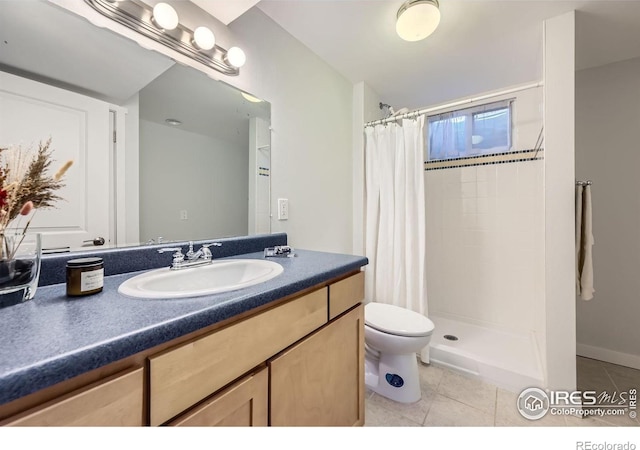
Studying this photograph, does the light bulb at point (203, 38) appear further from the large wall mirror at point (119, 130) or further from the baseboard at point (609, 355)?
the baseboard at point (609, 355)

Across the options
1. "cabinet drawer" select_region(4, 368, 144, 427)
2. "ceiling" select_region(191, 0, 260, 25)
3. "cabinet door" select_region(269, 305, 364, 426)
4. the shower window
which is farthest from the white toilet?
"ceiling" select_region(191, 0, 260, 25)

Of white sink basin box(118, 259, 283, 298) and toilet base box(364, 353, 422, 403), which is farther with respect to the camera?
toilet base box(364, 353, 422, 403)

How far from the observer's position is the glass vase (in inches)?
24.0

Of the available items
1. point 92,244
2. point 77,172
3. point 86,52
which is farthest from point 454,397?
point 86,52

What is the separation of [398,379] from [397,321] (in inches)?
12.7

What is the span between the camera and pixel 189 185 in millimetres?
1181

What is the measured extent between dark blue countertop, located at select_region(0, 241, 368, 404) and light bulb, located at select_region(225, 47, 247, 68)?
3.68 feet

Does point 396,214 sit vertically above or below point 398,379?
above

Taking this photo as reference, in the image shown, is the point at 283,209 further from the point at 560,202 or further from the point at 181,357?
the point at 560,202

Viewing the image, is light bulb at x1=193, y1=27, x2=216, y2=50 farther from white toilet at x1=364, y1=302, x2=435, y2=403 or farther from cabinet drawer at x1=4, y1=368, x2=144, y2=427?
white toilet at x1=364, y1=302, x2=435, y2=403

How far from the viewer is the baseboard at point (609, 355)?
6.14 feet

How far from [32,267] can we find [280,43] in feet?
5.33

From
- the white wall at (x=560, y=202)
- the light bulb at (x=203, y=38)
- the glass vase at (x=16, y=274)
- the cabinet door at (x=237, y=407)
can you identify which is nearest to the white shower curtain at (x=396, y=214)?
the white wall at (x=560, y=202)

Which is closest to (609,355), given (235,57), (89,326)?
(89,326)
